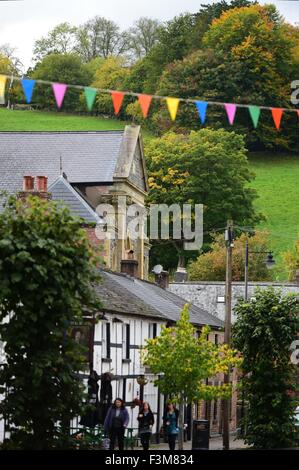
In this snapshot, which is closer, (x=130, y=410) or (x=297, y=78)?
(x=130, y=410)

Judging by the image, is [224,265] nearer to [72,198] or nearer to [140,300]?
[72,198]

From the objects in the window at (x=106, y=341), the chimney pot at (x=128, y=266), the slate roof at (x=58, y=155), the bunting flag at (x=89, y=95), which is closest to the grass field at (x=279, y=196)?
the slate roof at (x=58, y=155)

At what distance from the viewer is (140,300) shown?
53188 mm

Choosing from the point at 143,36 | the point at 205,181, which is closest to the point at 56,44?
the point at 143,36

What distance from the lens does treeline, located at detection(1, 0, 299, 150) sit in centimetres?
13762

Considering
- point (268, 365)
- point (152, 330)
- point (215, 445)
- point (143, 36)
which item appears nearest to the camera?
point (268, 365)

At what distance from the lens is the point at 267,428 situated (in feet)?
143

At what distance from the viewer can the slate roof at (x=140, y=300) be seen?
4775 centimetres

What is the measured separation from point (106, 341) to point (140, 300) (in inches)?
264

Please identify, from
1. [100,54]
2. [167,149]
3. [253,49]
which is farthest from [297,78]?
[100,54]

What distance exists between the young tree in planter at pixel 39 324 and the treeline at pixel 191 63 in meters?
99.5

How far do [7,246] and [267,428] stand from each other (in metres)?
15.8

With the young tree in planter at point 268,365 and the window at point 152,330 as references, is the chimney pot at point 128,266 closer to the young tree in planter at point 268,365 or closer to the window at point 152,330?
the window at point 152,330

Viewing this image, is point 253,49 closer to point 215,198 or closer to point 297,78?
point 297,78
